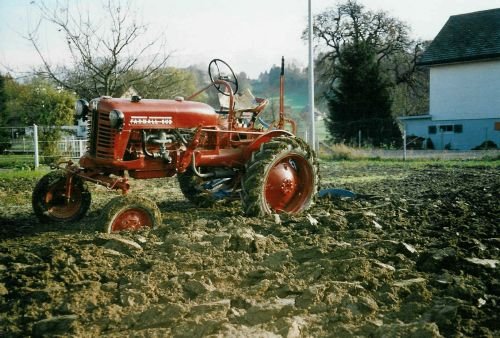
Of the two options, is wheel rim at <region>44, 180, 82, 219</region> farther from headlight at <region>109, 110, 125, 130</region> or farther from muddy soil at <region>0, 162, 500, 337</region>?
headlight at <region>109, 110, 125, 130</region>

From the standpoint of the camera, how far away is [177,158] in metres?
6.17

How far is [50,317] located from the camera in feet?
10.00

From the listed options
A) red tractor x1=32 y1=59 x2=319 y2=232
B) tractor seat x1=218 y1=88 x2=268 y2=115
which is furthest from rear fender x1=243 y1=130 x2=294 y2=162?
tractor seat x1=218 y1=88 x2=268 y2=115

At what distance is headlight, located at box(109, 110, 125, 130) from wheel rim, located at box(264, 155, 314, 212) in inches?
74.4

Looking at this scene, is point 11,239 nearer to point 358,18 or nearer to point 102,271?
point 102,271

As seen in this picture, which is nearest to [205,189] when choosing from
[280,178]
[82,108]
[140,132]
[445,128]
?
[280,178]

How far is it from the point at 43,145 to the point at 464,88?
23.2 m

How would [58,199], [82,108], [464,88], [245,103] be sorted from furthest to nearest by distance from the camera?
[464,88]
[245,103]
[58,199]
[82,108]

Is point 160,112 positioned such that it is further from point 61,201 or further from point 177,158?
point 61,201

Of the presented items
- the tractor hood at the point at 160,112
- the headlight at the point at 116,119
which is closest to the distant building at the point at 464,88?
the tractor hood at the point at 160,112

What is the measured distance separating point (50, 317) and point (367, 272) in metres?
2.11

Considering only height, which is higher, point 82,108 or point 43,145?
point 82,108

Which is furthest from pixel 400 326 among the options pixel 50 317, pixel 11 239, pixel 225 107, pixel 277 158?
pixel 225 107

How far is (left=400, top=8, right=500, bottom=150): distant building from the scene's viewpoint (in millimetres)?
28844
